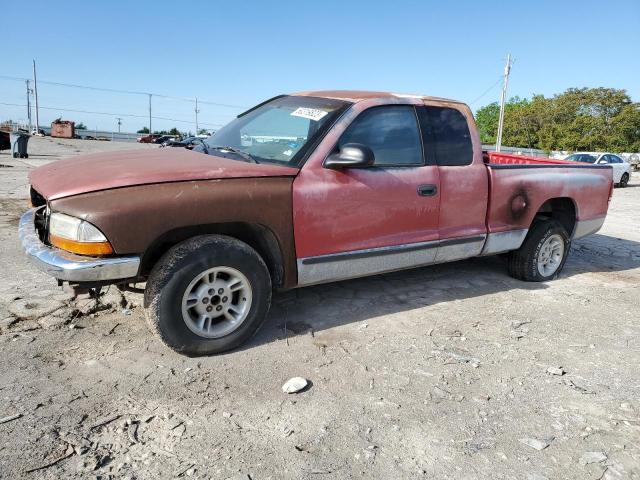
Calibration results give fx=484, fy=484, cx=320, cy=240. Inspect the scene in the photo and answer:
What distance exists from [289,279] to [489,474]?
1722 millimetres

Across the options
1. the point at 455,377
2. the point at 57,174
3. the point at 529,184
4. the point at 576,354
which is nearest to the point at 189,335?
the point at 57,174

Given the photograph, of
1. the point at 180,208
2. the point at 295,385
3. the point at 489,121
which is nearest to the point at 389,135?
the point at 180,208

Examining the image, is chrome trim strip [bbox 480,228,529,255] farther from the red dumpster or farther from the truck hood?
the red dumpster

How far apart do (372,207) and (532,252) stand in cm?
228

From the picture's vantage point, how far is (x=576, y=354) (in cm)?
349

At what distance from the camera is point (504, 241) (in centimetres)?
466

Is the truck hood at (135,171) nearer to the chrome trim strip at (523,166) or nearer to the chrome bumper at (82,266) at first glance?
the chrome bumper at (82,266)

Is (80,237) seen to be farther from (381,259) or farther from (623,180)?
(623,180)

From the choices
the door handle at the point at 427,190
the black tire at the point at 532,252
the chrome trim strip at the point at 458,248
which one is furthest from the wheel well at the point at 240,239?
the black tire at the point at 532,252

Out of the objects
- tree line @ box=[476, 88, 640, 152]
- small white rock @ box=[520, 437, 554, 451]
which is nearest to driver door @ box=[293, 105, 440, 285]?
small white rock @ box=[520, 437, 554, 451]

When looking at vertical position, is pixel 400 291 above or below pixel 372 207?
below

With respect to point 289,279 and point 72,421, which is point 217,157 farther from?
point 72,421

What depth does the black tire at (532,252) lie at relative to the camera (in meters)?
4.95

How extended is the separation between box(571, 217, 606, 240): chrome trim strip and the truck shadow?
48cm
